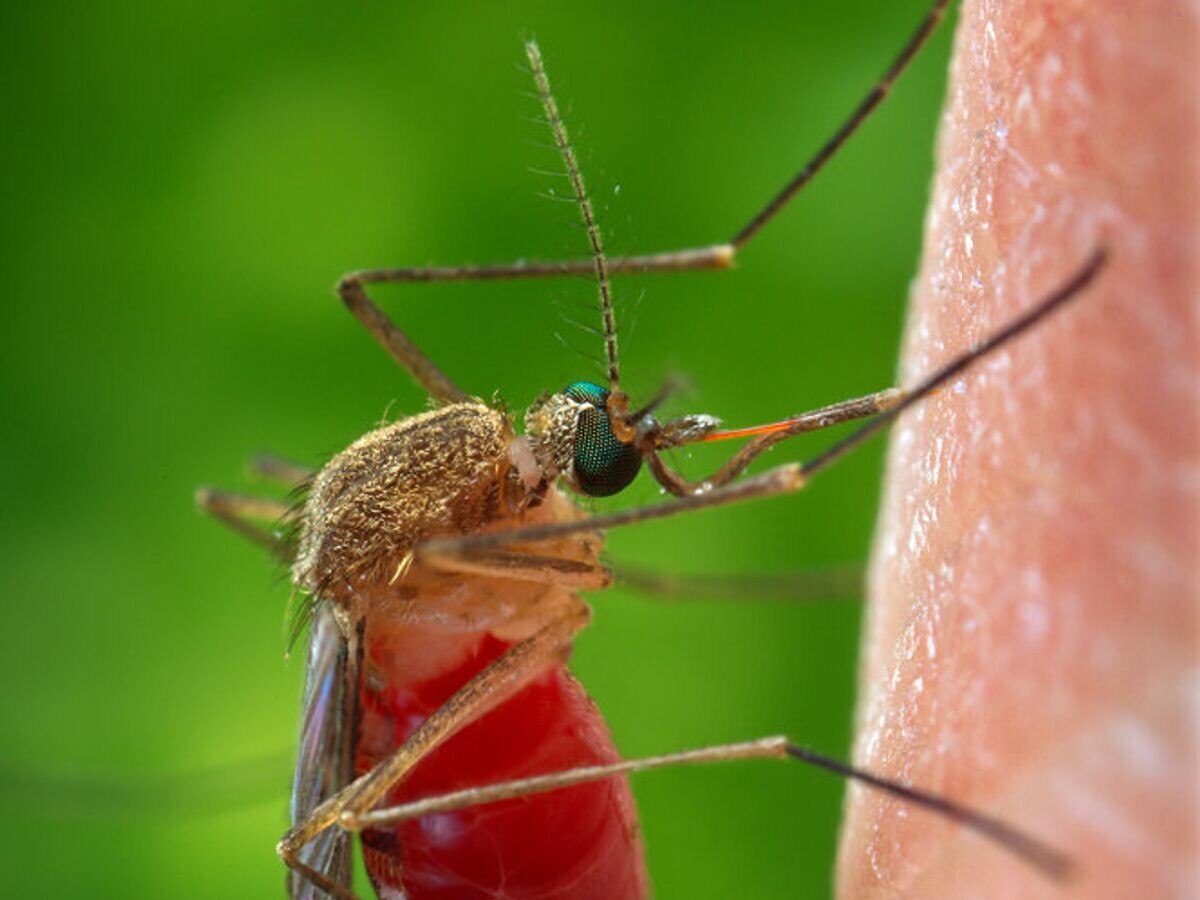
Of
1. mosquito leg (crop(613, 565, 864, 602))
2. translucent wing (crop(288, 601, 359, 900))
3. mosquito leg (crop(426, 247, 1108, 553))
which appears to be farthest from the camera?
mosquito leg (crop(613, 565, 864, 602))

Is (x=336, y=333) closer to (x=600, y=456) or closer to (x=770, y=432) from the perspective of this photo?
(x=600, y=456)

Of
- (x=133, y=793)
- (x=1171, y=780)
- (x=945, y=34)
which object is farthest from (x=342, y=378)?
(x=1171, y=780)

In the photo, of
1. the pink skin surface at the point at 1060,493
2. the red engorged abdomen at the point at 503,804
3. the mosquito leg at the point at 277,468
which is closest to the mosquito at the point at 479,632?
the red engorged abdomen at the point at 503,804

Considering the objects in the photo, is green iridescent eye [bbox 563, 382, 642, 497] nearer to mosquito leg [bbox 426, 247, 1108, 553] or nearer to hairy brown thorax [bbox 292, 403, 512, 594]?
hairy brown thorax [bbox 292, 403, 512, 594]

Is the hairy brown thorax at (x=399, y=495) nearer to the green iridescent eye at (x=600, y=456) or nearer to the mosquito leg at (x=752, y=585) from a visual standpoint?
the green iridescent eye at (x=600, y=456)

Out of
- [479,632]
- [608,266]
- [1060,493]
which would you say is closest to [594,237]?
[608,266]

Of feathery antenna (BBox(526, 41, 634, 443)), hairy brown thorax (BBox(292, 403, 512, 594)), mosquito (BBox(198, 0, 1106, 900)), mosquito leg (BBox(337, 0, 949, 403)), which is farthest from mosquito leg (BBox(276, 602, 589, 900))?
mosquito leg (BBox(337, 0, 949, 403))

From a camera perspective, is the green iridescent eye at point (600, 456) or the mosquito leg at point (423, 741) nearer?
the mosquito leg at point (423, 741)
